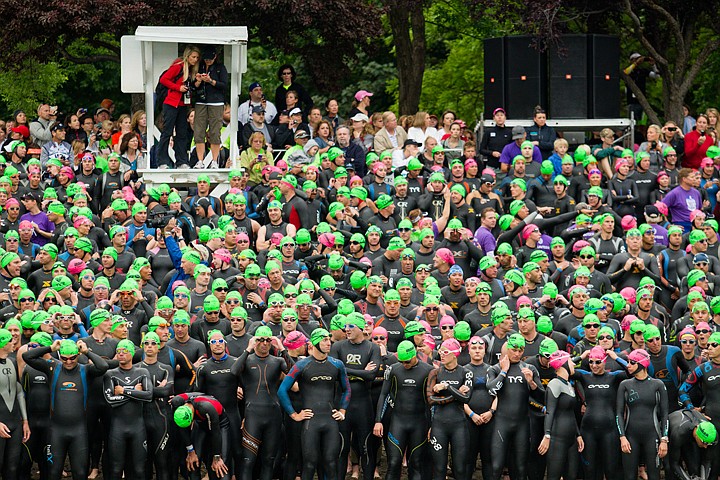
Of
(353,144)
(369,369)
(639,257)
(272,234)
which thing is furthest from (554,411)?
(353,144)

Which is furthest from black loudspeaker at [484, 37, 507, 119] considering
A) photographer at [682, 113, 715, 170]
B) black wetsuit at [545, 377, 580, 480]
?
black wetsuit at [545, 377, 580, 480]

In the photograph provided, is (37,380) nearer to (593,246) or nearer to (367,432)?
(367,432)

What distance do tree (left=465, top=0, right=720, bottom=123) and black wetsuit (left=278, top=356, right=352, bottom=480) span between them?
331 inches

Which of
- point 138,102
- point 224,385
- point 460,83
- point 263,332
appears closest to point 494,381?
point 263,332

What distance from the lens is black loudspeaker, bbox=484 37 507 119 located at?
24.2m

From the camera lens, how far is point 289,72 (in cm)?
2436

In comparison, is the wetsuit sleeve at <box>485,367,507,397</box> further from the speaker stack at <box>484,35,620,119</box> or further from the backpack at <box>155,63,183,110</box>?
the speaker stack at <box>484,35,620,119</box>

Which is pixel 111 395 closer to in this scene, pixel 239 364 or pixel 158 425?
pixel 158 425

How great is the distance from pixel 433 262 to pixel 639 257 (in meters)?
2.66

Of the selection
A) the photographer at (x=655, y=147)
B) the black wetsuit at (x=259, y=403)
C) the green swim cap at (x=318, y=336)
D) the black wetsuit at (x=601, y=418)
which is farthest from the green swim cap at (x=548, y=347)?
the photographer at (x=655, y=147)

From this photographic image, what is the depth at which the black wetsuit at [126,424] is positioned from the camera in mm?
17188

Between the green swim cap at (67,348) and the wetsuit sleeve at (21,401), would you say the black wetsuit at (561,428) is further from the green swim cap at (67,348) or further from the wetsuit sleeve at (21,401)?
the wetsuit sleeve at (21,401)

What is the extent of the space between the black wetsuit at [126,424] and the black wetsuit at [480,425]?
3.61m

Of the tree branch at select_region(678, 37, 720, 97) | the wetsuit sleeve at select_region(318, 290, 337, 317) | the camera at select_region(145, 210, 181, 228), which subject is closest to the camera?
the wetsuit sleeve at select_region(318, 290, 337, 317)
